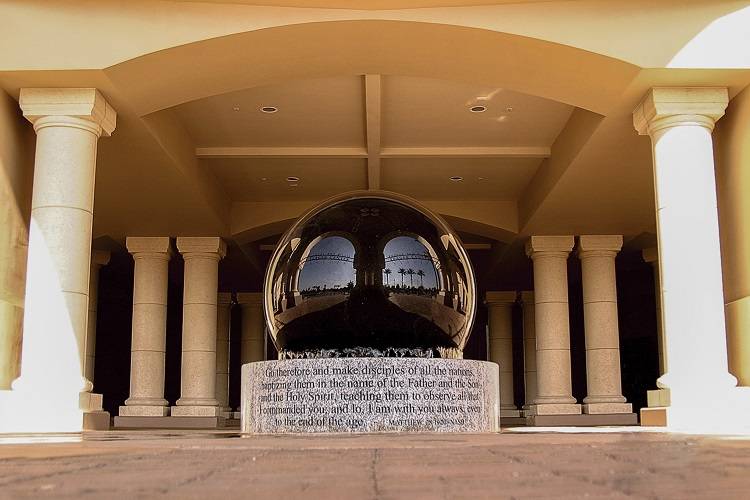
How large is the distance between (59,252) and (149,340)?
35.0ft

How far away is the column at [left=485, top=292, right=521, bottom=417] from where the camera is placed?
33.3 m

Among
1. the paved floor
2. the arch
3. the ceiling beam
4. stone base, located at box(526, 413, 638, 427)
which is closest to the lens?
the paved floor

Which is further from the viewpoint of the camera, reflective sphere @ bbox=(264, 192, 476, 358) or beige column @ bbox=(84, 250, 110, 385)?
beige column @ bbox=(84, 250, 110, 385)

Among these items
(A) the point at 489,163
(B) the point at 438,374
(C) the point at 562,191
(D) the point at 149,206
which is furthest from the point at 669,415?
(D) the point at 149,206

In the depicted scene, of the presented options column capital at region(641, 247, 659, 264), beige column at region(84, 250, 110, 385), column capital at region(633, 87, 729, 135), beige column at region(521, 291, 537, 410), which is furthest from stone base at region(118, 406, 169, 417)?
beige column at region(521, 291, 537, 410)

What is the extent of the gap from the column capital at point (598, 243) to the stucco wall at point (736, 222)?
9294 millimetres

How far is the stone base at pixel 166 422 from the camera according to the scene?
72.2 feet

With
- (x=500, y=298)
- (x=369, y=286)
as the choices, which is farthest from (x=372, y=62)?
(x=500, y=298)

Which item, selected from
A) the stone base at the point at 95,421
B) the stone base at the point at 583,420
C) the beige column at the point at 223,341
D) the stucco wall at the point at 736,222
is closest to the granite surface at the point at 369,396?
the stone base at the point at 95,421

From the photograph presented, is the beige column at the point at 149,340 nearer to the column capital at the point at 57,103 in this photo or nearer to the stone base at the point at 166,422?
the stone base at the point at 166,422

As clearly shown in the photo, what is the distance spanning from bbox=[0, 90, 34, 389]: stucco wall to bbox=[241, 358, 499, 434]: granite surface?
5209 millimetres

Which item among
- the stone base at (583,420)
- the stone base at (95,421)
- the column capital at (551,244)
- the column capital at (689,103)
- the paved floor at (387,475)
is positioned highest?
the column capital at (689,103)

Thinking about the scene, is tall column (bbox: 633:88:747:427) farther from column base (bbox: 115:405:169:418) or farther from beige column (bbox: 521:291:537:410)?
beige column (bbox: 521:291:537:410)

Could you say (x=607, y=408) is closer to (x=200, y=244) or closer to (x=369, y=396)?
(x=200, y=244)
